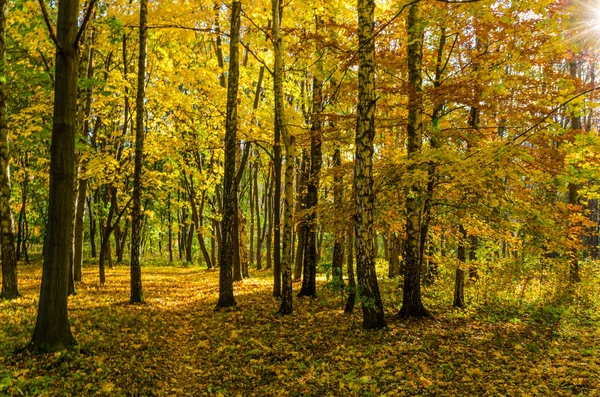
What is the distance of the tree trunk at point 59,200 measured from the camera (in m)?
6.90

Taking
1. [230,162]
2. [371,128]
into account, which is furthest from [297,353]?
[230,162]

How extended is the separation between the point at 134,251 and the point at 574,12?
16.5 meters

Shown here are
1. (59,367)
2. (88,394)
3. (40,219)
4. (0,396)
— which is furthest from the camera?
(40,219)

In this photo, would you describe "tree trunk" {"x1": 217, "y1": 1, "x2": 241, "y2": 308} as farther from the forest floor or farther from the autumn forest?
the forest floor

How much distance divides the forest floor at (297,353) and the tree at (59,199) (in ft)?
1.58

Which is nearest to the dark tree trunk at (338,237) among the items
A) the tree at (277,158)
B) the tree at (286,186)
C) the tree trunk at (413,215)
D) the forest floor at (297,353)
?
the forest floor at (297,353)

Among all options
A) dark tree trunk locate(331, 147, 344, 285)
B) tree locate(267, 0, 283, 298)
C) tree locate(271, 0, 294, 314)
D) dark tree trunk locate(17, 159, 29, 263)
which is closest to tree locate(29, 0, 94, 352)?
tree locate(271, 0, 294, 314)

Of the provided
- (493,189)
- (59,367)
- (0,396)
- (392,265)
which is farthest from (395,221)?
(392,265)

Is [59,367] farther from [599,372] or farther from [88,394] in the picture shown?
[599,372]

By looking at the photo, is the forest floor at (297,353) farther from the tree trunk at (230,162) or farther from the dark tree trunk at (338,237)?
the dark tree trunk at (338,237)

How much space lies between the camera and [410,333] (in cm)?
919

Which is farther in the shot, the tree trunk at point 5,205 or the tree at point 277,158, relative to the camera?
the tree at point 277,158

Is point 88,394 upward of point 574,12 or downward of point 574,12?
downward

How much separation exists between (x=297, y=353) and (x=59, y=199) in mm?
5331
